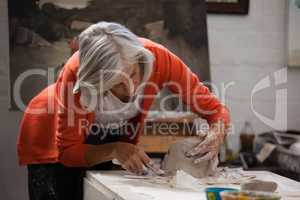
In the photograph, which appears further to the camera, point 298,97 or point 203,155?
point 298,97

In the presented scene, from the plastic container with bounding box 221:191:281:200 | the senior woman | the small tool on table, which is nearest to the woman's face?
the senior woman

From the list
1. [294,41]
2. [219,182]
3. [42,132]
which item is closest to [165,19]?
[294,41]

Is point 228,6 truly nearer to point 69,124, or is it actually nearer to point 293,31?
point 293,31

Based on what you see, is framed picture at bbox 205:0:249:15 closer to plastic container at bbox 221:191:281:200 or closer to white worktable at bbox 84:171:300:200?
white worktable at bbox 84:171:300:200

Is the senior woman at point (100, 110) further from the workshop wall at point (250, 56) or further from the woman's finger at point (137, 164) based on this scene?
the workshop wall at point (250, 56)

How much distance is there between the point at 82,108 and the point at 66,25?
1.38 m

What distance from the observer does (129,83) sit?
64.6 inches

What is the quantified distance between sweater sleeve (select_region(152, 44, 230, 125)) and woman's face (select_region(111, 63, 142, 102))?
0.59 feet

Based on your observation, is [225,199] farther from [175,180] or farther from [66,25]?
[66,25]

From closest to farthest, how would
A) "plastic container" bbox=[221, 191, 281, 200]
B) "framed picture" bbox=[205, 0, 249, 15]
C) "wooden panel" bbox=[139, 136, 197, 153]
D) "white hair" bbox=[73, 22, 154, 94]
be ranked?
"plastic container" bbox=[221, 191, 281, 200] < "white hair" bbox=[73, 22, 154, 94] < "wooden panel" bbox=[139, 136, 197, 153] < "framed picture" bbox=[205, 0, 249, 15]

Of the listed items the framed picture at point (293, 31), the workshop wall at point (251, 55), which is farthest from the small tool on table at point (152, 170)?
the framed picture at point (293, 31)

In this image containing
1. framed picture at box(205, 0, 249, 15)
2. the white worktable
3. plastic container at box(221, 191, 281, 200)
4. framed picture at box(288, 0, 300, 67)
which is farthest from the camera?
framed picture at box(288, 0, 300, 67)

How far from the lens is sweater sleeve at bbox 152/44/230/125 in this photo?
6.11 ft

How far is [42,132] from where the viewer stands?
1.94 metres
